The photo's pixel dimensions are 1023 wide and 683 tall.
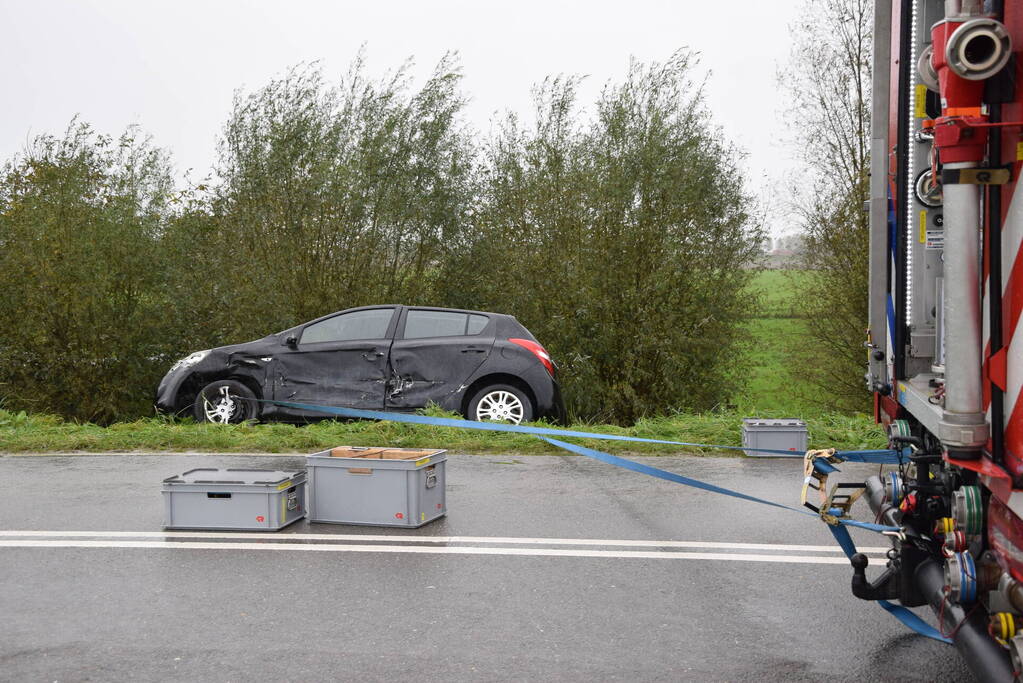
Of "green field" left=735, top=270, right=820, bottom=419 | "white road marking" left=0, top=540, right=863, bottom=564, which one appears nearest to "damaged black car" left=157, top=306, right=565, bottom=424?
"white road marking" left=0, top=540, right=863, bottom=564

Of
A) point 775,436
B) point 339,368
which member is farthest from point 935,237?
point 339,368

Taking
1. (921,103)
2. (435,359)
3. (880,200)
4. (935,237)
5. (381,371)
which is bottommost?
(381,371)

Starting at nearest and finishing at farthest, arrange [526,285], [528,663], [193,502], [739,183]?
[528,663], [193,502], [526,285], [739,183]

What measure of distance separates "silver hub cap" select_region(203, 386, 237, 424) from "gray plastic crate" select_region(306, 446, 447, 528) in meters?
5.72

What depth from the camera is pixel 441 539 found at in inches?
262

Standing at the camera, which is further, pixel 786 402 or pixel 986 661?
pixel 786 402

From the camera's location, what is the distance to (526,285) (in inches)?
722

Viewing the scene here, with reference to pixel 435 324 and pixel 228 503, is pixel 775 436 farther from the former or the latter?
pixel 228 503

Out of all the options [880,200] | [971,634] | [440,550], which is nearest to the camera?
[971,634]

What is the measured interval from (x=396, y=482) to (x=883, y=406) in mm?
3162

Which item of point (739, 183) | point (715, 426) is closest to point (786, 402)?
point (739, 183)

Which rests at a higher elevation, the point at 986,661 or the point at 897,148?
the point at 897,148

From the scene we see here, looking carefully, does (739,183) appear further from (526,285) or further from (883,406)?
(883,406)

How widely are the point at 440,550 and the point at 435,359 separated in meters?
6.19
